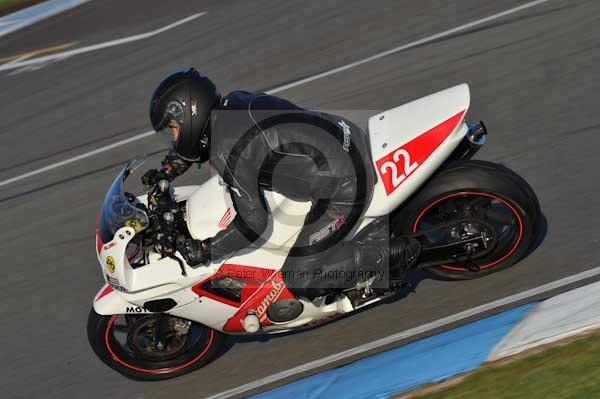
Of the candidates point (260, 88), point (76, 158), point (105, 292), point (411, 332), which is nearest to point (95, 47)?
point (76, 158)

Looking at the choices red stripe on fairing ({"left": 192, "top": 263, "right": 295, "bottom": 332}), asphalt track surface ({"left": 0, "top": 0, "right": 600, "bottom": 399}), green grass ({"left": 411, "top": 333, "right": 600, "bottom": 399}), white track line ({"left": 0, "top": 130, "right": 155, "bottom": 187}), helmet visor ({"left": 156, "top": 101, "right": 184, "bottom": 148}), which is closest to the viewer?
green grass ({"left": 411, "top": 333, "right": 600, "bottom": 399})

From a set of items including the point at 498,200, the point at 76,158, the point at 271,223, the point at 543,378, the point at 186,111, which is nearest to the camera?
the point at 543,378

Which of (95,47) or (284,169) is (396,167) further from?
(95,47)

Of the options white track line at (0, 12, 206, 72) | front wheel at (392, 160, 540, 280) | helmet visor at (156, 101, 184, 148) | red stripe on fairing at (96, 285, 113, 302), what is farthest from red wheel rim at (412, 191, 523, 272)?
white track line at (0, 12, 206, 72)

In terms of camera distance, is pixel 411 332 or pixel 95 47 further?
pixel 95 47

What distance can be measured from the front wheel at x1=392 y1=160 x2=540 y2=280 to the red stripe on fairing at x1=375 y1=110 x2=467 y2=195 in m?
0.24

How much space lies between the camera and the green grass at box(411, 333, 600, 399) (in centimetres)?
488

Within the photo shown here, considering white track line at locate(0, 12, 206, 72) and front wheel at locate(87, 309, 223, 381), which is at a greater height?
white track line at locate(0, 12, 206, 72)

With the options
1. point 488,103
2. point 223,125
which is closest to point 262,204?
point 223,125

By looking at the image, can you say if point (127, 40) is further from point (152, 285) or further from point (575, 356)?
point (575, 356)

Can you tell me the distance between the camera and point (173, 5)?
1259 cm

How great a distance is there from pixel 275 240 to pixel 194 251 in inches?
26.3

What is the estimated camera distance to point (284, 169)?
222 inches

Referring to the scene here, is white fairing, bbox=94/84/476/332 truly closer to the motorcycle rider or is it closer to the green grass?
the motorcycle rider
